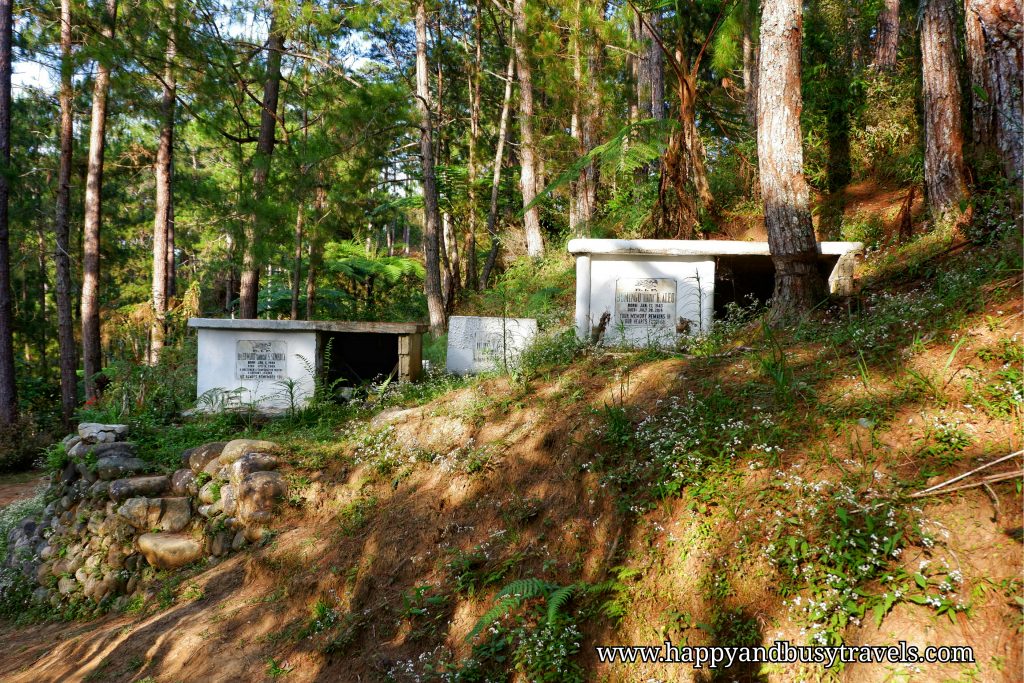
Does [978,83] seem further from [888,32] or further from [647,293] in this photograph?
[888,32]

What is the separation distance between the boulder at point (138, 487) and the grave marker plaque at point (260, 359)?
2.61 m

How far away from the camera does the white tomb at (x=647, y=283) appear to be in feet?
26.2

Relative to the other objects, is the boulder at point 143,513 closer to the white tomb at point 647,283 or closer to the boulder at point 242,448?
the boulder at point 242,448

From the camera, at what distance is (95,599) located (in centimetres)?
655

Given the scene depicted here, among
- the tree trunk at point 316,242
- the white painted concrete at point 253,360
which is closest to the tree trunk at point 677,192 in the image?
the white painted concrete at point 253,360

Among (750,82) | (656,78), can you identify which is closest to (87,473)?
(656,78)

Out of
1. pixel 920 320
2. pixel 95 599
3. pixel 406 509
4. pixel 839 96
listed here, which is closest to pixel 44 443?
pixel 95 599

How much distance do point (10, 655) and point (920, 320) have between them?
862cm

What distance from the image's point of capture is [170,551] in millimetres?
6332

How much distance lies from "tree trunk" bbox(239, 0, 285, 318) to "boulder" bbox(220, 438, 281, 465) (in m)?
6.25

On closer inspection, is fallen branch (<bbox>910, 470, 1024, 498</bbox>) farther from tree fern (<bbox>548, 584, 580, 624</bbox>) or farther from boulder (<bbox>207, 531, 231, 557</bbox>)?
boulder (<bbox>207, 531, 231, 557</bbox>)

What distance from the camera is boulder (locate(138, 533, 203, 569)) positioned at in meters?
6.32

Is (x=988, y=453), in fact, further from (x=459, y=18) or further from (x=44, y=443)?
(x=459, y=18)

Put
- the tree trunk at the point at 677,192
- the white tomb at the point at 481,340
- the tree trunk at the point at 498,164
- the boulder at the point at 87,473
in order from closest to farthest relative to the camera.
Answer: the boulder at the point at 87,473 → the white tomb at the point at 481,340 → the tree trunk at the point at 677,192 → the tree trunk at the point at 498,164
